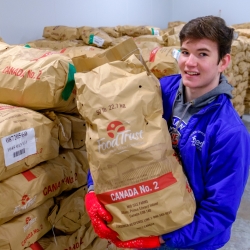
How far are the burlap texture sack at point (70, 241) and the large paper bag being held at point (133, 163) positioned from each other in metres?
0.50

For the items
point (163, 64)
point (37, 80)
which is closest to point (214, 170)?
point (37, 80)

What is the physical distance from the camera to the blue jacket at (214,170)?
912 millimetres

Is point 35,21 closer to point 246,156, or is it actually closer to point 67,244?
point 67,244

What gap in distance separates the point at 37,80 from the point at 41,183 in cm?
40

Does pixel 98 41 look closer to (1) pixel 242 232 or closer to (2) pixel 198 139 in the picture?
(1) pixel 242 232

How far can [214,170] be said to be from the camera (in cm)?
94

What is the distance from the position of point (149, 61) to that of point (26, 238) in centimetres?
132

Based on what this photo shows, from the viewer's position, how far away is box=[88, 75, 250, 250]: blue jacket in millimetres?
912

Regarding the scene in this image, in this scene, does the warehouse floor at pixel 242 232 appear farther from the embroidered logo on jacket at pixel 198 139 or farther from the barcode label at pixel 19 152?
the barcode label at pixel 19 152

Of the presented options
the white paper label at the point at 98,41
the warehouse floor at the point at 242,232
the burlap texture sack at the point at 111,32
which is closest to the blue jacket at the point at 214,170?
the warehouse floor at the point at 242,232

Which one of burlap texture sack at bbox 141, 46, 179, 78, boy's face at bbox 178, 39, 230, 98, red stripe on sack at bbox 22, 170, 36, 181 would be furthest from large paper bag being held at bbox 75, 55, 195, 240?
burlap texture sack at bbox 141, 46, 179, 78

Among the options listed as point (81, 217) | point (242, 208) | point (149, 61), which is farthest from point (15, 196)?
point (242, 208)

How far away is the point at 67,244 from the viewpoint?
1.38 m

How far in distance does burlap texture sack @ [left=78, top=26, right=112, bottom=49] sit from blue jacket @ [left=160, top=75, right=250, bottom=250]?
2.23 meters
